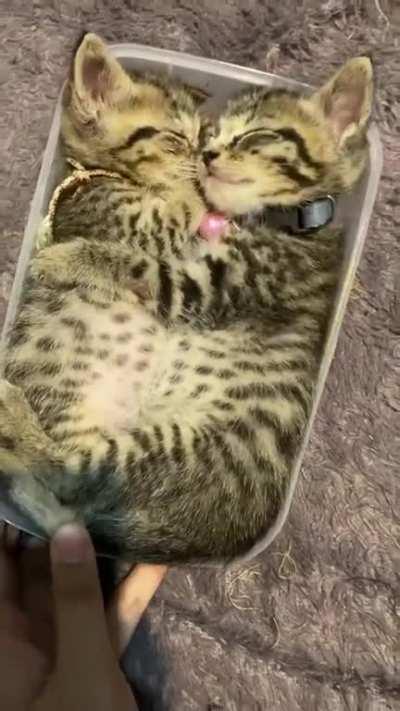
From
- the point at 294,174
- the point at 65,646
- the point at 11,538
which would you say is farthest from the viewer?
the point at 11,538

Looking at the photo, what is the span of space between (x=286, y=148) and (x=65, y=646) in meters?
0.76

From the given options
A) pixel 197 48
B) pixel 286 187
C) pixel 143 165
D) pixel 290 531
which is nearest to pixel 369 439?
pixel 290 531

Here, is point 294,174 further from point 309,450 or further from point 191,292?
point 309,450

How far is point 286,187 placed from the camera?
1217 millimetres

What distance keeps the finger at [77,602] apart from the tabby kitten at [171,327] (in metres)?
0.05

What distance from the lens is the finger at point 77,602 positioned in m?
1.11

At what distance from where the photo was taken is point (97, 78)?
1.17m

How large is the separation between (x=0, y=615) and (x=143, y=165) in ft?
2.33

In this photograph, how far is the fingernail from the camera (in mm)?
1147

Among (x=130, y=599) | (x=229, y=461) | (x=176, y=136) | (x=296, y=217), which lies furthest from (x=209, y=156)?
(x=130, y=599)

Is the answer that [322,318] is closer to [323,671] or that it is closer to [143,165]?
[143,165]

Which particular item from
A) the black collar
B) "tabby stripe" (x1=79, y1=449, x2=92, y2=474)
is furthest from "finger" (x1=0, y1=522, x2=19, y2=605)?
the black collar

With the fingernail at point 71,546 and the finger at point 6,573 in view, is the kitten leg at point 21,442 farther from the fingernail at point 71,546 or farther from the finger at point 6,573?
the finger at point 6,573

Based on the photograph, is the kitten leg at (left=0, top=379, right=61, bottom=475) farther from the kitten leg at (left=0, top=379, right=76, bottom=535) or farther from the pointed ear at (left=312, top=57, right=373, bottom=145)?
the pointed ear at (left=312, top=57, right=373, bottom=145)
